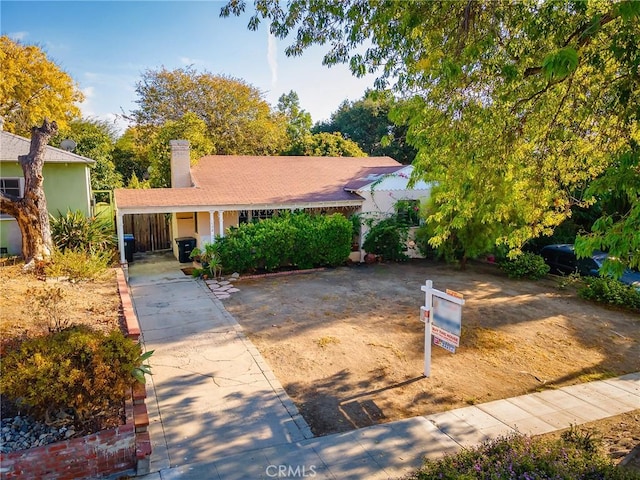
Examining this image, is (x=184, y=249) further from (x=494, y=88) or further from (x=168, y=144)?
(x=494, y=88)

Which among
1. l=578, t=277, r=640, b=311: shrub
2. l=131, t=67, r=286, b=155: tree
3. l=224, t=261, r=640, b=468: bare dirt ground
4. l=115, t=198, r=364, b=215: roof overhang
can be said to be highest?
l=131, t=67, r=286, b=155: tree

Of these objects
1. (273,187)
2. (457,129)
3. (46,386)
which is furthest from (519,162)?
(273,187)

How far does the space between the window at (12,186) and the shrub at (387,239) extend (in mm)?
12278

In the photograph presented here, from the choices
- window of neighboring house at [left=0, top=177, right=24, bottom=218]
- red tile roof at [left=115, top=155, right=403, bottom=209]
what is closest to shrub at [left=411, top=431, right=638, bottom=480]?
red tile roof at [left=115, top=155, right=403, bottom=209]

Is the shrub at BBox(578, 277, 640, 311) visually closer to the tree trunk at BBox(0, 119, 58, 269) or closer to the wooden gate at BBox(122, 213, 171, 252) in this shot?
the tree trunk at BBox(0, 119, 58, 269)

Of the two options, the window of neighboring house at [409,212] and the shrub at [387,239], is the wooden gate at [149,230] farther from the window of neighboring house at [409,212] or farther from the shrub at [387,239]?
the window of neighboring house at [409,212]

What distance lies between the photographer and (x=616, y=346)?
8523 mm

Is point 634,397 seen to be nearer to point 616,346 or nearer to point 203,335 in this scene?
point 616,346

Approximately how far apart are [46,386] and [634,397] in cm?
804

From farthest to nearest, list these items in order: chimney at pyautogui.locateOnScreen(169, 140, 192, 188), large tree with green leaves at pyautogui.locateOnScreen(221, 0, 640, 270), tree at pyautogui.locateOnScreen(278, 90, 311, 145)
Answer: tree at pyautogui.locateOnScreen(278, 90, 311, 145), chimney at pyautogui.locateOnScreen(169, 140, 192, 188), large tree with green leaves at pyautogui.locateOnScreen(221, 0, 640, 270)

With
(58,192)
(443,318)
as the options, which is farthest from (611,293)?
(58,192)

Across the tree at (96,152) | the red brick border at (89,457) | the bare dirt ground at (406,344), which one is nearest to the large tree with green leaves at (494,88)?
the bare dirt ground at (406,344)

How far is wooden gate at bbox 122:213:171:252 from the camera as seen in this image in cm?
1783

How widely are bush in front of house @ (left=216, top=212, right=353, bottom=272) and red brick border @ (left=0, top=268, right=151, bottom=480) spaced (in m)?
8.96
